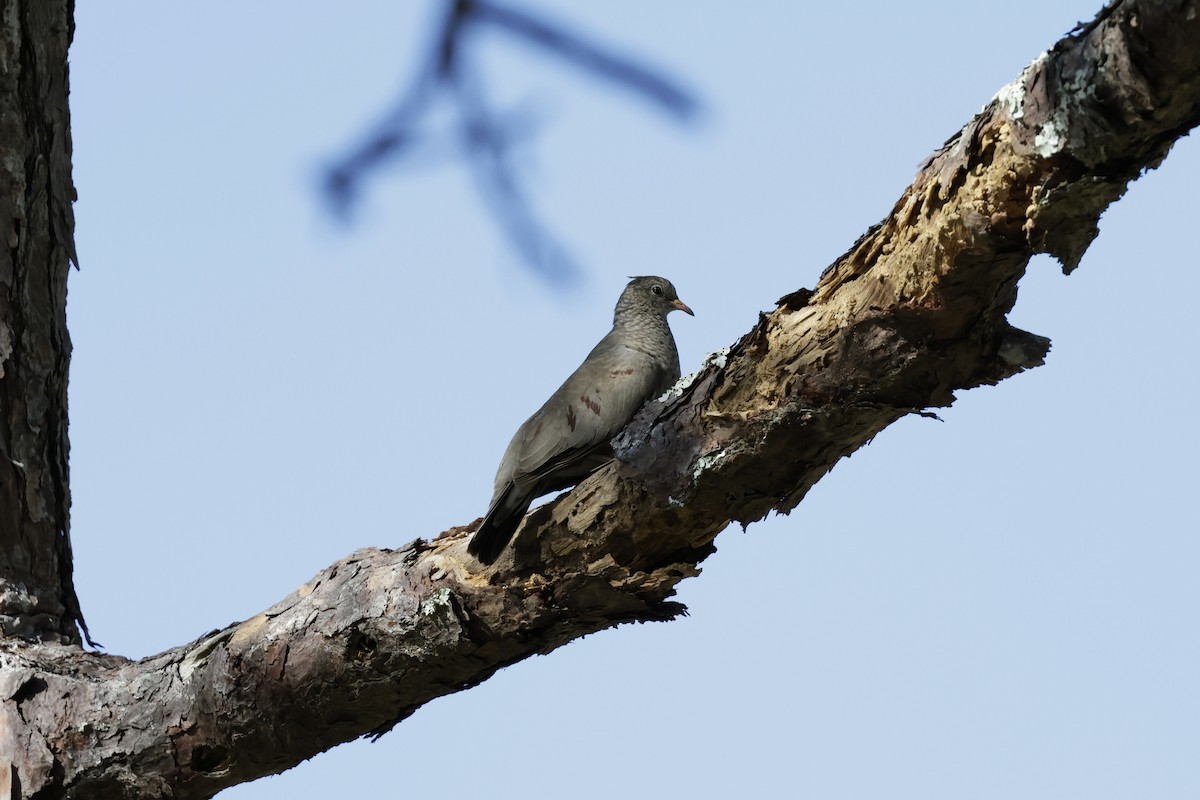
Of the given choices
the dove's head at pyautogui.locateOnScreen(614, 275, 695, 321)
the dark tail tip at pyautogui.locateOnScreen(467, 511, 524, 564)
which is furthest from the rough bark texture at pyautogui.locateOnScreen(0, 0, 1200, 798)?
the dove's head at pyautogui.locateOnScreen(614, 275, 695, 321)

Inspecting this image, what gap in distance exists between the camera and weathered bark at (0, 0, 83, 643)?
3.68 meters

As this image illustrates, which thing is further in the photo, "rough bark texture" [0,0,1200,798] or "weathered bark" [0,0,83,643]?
"weathered bark" [0,0,83,643]

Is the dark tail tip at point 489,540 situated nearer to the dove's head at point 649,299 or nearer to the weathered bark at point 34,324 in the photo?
the weathered bark at point 34,324

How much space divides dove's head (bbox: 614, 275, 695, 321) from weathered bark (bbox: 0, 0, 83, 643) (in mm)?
2063

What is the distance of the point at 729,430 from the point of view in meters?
2.95

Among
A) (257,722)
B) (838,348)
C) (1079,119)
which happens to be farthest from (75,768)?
(1079,119)

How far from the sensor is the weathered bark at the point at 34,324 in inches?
145

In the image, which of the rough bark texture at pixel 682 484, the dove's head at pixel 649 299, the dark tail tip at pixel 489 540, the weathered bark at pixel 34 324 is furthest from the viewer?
the dove's head at pixel 649 299

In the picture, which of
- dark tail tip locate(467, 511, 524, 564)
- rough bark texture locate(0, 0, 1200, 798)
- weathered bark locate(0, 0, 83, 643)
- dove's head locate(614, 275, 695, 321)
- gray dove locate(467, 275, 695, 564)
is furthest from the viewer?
dove's head locate(614, 275, 695, 321)

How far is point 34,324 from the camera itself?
382cm

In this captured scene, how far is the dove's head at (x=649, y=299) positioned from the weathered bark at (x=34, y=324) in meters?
2.06

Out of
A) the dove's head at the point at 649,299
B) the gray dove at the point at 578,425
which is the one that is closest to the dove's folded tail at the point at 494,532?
the gray dove at the point at 578,425

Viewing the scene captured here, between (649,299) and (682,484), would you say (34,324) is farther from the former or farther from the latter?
(649,299)

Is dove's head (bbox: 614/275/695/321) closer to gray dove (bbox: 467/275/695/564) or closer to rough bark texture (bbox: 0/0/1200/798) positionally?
gray dove (bbox: 467/275/695/564)
